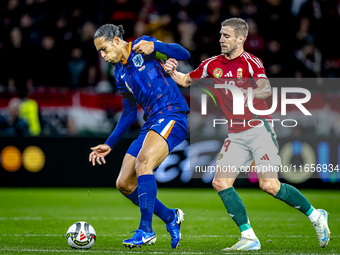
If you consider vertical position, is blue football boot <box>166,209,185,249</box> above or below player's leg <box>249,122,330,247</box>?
below

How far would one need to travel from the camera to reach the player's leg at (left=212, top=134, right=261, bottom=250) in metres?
5.04

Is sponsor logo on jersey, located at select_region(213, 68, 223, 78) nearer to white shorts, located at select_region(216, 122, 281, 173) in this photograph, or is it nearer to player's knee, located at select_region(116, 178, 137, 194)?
white shorts, located at select_region(216, 122, 281, 173)

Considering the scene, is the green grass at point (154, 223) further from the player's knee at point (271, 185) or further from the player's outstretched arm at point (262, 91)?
the player's outstretched arm at point (262, 91)

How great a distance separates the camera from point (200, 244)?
534cm

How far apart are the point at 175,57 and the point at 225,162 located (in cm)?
112

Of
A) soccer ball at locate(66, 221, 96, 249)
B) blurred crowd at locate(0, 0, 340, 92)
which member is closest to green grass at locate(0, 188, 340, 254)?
soccer ball at locate(66, 221, 96, 249)

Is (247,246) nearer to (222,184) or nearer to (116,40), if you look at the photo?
(222,184)

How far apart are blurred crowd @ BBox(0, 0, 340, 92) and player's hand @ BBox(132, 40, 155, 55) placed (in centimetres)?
638

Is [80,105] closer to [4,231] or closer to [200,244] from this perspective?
[4,231]

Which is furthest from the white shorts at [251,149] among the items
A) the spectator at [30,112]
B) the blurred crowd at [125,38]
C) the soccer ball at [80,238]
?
→ the spectator at [30,112]

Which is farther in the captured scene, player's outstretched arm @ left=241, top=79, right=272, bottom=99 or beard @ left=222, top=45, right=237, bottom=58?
beard @ left=222, top=45, right=237, bottom=58

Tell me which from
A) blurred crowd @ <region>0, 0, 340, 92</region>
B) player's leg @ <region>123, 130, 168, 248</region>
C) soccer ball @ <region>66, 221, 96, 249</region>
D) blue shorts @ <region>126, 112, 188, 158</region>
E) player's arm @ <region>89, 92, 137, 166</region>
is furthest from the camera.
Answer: blurred crowd @ <region>0, 0, 340, 92</region>

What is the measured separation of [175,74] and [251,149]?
3.44 ft

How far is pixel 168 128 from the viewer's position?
497 centimetres
